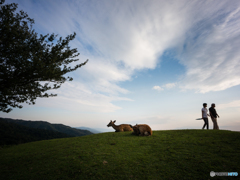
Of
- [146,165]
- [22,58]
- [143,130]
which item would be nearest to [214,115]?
[143,130]

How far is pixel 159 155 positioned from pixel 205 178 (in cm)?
263

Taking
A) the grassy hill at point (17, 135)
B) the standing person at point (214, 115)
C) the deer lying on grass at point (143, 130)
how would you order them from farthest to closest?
the grassy hill at point (17, 135), the standing person at point (214, 115), the deer lying on grass at point (143, 130)

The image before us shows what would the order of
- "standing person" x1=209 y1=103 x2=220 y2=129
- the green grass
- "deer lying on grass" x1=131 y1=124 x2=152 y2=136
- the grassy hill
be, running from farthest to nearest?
the grassy hill → "standing person" x1=209 y1=103 x2=220 y2=129 → "deer lying on grass" x1=131 y1=124 x2=152 y2=136 → the green grass

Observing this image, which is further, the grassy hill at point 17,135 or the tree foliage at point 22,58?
the grassy hill at point 17,135

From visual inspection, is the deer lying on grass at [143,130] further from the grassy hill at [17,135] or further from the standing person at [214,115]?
the grassy hill at [17,135]

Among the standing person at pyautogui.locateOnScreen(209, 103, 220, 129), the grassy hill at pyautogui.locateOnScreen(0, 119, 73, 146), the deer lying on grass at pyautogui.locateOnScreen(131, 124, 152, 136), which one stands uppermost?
the standing person at pyautogui.locateOnScreen(209, 103, 220, 129)

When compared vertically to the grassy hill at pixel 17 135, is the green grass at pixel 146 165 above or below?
above

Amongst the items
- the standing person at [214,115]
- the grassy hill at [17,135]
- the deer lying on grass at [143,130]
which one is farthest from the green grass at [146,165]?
the grassy hill at [17,135]

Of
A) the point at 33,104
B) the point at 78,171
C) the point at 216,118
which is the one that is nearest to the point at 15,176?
the point at 78,171

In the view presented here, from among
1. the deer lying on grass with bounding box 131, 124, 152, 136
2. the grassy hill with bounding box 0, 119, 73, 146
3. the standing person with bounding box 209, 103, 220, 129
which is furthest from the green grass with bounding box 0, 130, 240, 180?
the grassy hill with bounding box 0, 119, 73, 146

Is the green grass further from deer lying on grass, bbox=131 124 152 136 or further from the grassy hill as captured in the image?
the grassy hill

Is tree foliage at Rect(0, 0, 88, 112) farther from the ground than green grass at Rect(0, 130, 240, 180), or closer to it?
farther from the ground

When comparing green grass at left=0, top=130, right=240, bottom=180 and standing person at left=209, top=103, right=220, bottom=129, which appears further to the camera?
standing person at left=209, top=103, right=220, bottom=129

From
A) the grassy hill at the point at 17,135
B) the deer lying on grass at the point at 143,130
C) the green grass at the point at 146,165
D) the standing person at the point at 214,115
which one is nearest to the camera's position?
the green grass at the point at 146,165
